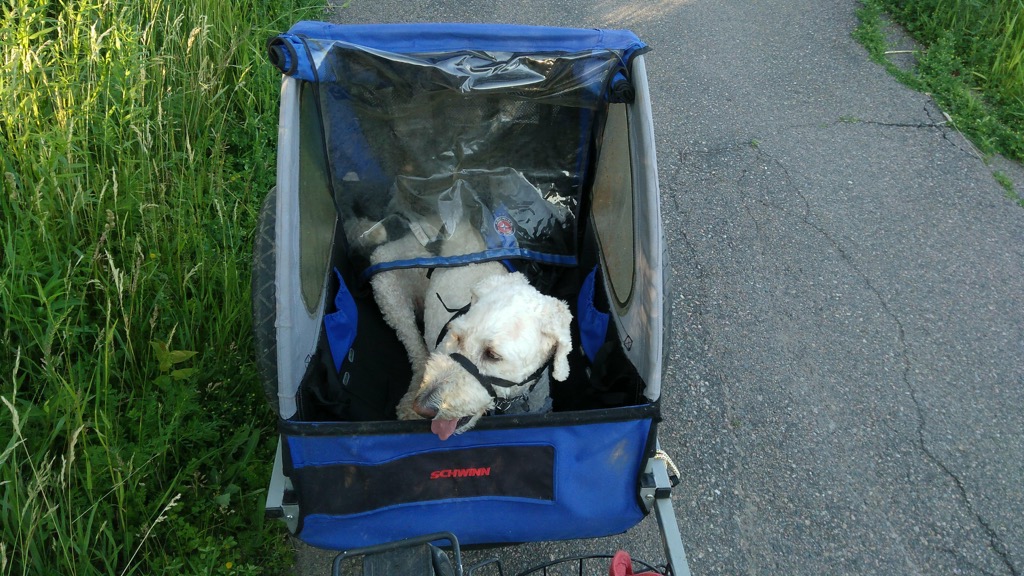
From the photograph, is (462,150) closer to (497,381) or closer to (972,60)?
(497,381)

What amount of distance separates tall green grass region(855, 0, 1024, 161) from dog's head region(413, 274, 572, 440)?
3511 millimetres

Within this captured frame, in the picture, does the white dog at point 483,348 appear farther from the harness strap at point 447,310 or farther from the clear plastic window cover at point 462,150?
the clear plastic window cover at point 462,150

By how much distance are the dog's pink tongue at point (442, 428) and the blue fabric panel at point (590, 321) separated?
0.78 m

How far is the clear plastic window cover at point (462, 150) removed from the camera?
2428 millimetres

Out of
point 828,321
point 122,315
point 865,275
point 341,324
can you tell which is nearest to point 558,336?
point 341,324

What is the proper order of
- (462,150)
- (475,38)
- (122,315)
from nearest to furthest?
1. (475,38)
2. (122,315)
3. (462,150)

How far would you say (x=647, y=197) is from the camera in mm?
2066

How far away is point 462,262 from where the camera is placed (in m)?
2.74

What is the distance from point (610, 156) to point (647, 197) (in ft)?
1.94

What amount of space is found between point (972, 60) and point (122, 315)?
5.34 metres

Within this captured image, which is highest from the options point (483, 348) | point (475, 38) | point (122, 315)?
point (475, 38)

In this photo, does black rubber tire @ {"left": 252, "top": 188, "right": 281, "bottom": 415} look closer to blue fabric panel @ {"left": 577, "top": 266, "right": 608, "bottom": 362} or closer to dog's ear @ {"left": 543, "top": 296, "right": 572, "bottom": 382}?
dog's ear @ {"left": 543, "top": 296, "right": 572, "bottom": 382}

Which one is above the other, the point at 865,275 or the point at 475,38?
the point at 475,38

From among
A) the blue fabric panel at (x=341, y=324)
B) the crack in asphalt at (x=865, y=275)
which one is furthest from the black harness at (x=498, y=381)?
the crack in asphalt at (x=865, y=275)
